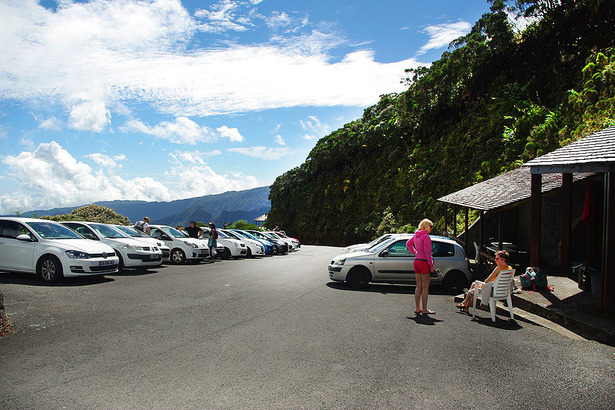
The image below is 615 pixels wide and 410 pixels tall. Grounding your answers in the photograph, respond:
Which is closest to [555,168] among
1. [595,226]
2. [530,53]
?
[595,226]

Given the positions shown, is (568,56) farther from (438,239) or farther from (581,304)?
(581,304)

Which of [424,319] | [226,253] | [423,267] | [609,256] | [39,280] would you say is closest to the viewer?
[609,256]

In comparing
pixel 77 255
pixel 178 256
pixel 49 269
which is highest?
pixel 77 255

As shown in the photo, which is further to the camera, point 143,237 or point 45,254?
point 143,237

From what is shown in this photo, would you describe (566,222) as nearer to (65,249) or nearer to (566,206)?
(566,206)

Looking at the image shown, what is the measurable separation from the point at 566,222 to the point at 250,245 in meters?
14.6

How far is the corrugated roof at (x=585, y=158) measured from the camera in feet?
23.8

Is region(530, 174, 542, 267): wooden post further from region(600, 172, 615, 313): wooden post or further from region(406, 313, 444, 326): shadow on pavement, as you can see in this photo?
region(406, 313, 444, 326): shadow on pavement

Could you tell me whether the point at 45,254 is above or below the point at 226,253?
above

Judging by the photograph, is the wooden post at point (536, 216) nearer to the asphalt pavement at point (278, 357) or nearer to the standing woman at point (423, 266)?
the asphalt pavement at point (278, 357)

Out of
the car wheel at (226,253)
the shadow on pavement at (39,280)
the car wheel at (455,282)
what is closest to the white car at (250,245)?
the car wheel at (226,253)

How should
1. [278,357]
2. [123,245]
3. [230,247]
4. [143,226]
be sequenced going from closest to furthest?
[278,357] → [123,245] → [143,226] → [230,247]

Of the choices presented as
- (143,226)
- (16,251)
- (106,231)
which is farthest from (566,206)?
(16,251)

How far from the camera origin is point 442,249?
11281mm
